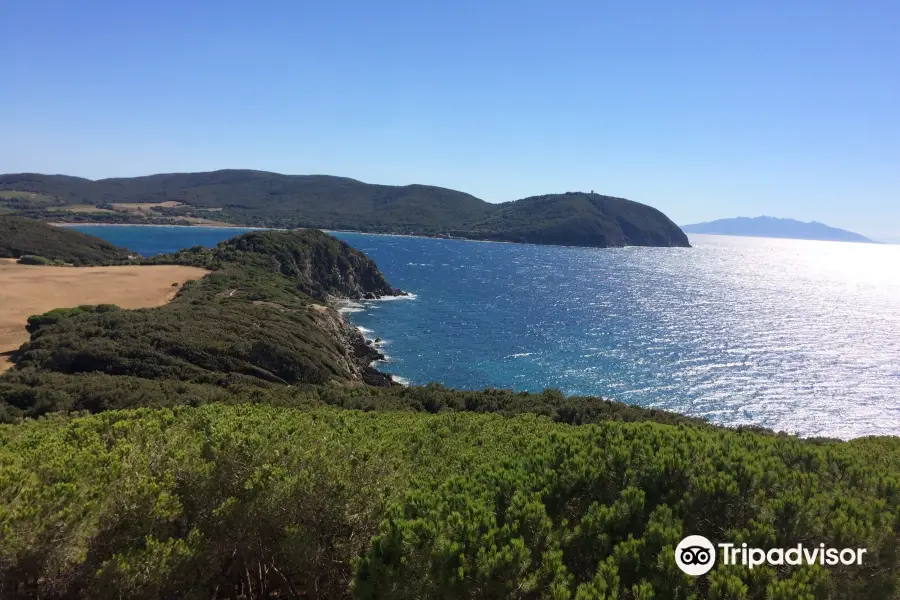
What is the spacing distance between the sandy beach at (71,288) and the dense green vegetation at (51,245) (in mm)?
7292

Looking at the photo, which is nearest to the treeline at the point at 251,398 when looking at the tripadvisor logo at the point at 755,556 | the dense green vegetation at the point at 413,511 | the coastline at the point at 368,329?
the dense green vegetation at the point at 413,511

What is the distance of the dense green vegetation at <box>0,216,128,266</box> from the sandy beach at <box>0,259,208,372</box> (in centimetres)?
729

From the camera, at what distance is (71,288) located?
6312 centimetres

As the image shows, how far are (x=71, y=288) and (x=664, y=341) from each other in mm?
75211

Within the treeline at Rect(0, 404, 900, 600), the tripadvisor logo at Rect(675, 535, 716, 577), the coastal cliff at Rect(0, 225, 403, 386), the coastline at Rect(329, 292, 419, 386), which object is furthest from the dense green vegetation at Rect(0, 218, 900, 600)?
the coastline at Rect(329, 292, 419, 386)

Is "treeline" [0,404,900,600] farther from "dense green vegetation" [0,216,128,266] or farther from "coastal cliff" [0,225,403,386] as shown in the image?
"dense green vegetation" [0,216,128,266]

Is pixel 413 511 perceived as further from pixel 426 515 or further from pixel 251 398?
pixel 251 398

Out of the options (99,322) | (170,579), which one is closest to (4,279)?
(99,322)

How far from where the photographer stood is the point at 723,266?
7259 inches

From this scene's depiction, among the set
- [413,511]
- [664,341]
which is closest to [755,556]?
[413,511]

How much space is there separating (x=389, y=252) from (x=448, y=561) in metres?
168

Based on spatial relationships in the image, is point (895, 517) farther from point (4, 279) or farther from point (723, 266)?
point (723, 266)

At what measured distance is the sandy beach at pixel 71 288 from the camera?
48.3 meters

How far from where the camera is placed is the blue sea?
49.6m
